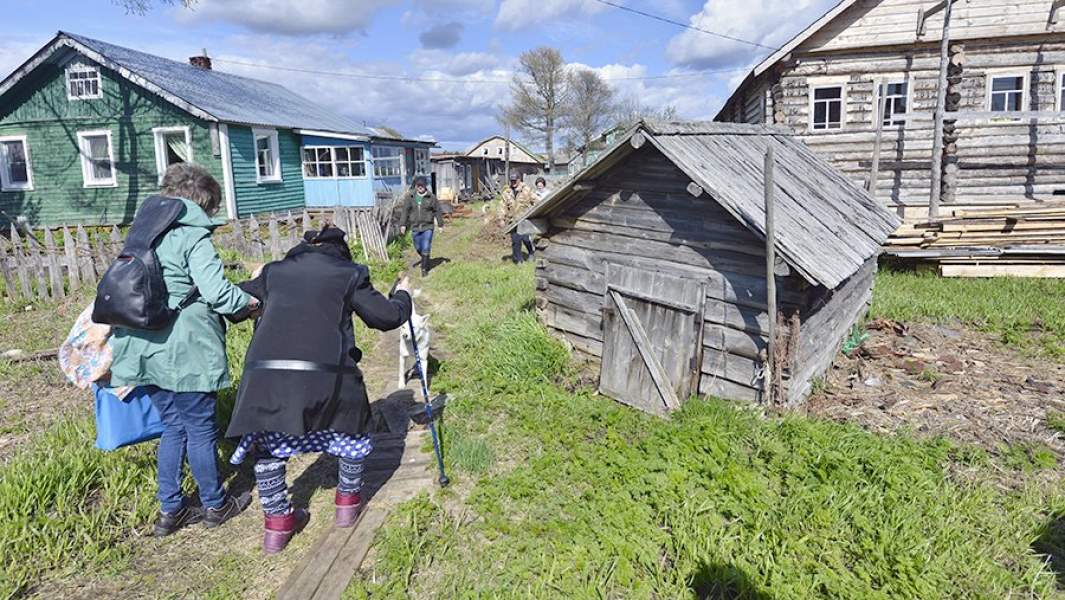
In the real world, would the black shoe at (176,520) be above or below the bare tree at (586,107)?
below

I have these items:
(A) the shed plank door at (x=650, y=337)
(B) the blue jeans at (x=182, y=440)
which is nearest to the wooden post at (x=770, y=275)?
(A) the shed plank door at (x=650, y=337)

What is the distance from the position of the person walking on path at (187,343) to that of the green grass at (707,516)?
4.59 ft

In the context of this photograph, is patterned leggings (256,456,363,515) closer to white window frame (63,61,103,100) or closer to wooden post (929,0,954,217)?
wooden post (929,0,954,217)

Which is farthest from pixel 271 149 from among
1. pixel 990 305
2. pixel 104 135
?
pixel 990 305

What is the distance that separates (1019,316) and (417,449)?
882cm

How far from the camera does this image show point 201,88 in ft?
67.8

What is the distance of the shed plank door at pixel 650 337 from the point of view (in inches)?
244

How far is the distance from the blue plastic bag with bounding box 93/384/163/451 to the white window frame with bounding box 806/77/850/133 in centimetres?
1518

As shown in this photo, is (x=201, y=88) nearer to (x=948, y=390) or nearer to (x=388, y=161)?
(x=388, y=161)

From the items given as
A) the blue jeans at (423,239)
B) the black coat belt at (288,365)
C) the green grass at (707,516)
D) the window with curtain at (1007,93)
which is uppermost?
the window with curtain at (1007,93)

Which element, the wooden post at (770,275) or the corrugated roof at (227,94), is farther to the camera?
the corrugated roof at (227,94)

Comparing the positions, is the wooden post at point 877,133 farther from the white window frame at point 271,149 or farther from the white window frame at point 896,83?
the white window frame at point 271,149

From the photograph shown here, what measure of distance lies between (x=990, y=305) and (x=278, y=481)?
10.5 m

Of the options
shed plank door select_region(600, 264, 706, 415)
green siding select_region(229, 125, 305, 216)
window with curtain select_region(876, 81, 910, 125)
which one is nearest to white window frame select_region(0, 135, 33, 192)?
green siding select_region(229, 125, 305, 216)
